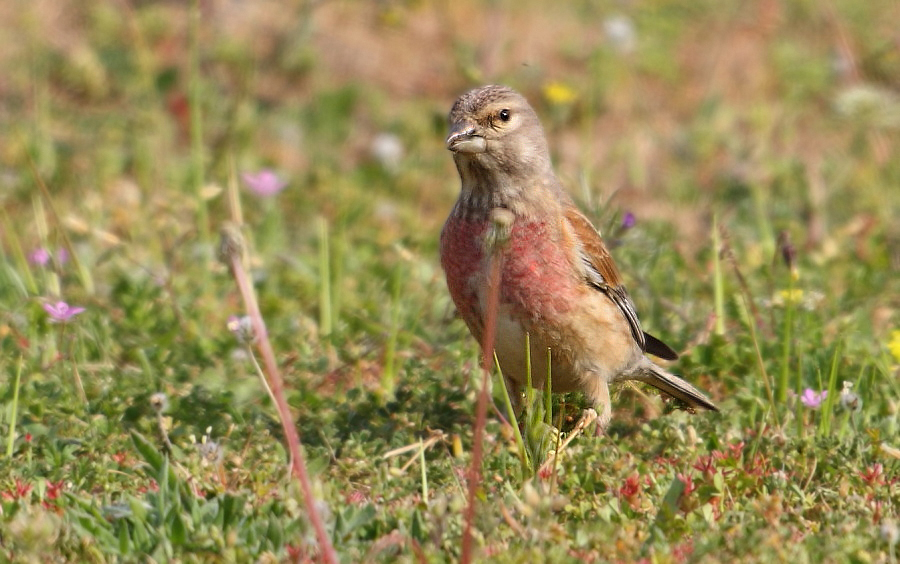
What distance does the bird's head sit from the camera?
4.27 metres

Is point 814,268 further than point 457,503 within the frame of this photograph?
Yes

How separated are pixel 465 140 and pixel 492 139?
0.12 meters

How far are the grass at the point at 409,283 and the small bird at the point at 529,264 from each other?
8.1 inches

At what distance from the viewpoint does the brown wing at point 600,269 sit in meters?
4.47

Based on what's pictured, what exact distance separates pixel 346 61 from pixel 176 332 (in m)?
4.02

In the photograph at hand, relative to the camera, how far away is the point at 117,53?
8.44m

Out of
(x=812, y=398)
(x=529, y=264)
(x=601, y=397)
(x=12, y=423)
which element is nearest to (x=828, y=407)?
(x=812, y=398)

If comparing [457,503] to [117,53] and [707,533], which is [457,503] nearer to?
[707,533]

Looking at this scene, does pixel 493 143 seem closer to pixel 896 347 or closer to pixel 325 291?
pixel 325 291

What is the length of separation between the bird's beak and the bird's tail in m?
1.01

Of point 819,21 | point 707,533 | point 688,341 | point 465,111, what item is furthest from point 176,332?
point 819,21

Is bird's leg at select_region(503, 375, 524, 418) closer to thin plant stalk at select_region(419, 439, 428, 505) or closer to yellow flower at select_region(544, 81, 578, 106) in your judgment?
thin plant stalk at select_region(419, 439, 428, 505)

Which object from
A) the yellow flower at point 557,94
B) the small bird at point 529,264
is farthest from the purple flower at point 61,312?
the yellow flower at point 557,94

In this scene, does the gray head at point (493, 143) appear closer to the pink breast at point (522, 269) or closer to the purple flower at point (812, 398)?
the pink breast at point (522, 269)
